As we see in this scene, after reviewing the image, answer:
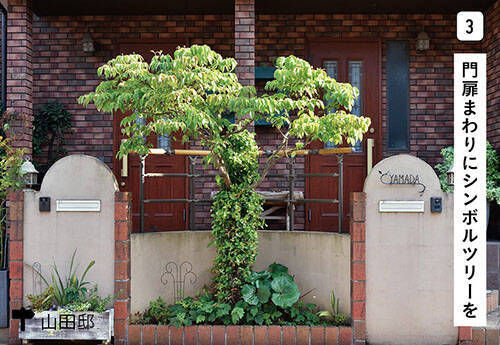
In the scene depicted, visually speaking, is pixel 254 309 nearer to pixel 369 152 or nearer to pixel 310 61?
pixel 369 152

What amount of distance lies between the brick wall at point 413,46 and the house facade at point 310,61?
0.04 feet

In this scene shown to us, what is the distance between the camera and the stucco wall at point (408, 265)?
5.00 m

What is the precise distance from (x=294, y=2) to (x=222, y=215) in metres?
3.17

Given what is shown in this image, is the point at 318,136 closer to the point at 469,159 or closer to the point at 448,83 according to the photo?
the point at 469,159

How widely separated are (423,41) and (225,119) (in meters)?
3.66

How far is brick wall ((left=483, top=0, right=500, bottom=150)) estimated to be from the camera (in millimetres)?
6766

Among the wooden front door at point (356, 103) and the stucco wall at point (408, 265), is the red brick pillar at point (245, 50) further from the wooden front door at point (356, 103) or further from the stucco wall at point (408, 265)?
the stucco wall at point (408, 265)

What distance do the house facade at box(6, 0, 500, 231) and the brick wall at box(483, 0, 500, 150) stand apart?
366mm

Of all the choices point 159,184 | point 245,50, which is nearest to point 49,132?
point 159,184

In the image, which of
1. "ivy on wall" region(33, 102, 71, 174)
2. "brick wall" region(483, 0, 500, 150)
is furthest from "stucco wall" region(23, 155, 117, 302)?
"brick wall" region(483, 0, 500, 150)

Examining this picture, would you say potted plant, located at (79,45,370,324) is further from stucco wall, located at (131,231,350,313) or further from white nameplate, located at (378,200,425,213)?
white nameplate, located at (378,200,425,213)

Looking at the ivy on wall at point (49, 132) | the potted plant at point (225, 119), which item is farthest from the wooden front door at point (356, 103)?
the ivy on wall at point (49, 132)

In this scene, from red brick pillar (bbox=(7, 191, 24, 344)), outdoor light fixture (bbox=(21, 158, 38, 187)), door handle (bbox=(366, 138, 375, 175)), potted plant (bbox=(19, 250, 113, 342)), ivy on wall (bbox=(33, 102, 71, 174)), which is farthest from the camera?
door handle (bbox=(366, 138, 375, 175))

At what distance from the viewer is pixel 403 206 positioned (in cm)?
503
